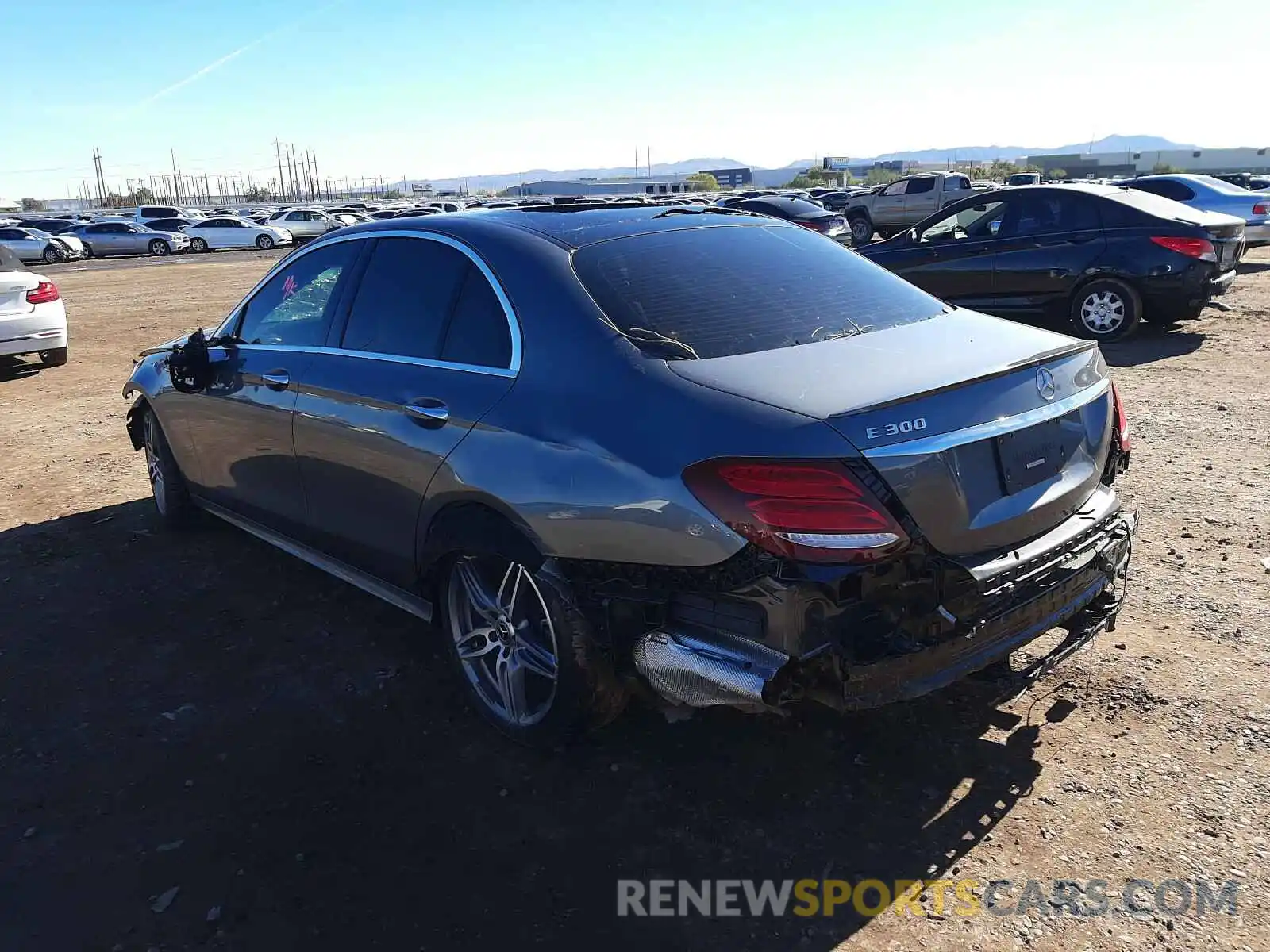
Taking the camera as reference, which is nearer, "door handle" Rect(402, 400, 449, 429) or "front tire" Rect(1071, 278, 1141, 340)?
"door handle" Rect(402, 400, 449, 429)

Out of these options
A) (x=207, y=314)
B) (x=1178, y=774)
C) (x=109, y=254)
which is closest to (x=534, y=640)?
(x=1178, y=774)

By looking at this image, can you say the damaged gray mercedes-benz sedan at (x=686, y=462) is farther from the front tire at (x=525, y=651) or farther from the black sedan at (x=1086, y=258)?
the black sedan at (x=1086, y=258)

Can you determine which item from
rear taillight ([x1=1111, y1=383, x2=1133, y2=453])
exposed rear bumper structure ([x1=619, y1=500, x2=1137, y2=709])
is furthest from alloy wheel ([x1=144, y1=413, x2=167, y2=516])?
rear taillight ([x1=1111, y1=383, x2=1133, y2=453])

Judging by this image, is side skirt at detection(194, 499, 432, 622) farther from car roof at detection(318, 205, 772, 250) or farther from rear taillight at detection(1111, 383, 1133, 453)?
rear taillight at detection(1111, 383, 1133, 453)

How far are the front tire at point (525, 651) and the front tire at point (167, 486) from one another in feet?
8.94

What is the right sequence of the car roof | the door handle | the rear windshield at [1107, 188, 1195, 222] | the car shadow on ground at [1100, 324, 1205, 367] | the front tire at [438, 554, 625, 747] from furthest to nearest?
the rear windshield at [1107, 188, 1195, 222] → the car shadow on ground at [1100, 324, 1205, 367] → the car roof → the door handle → the front tire at [438, 554, 625, 747]

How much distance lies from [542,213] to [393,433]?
3.49 feet

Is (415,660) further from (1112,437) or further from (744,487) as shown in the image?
(1112,437)

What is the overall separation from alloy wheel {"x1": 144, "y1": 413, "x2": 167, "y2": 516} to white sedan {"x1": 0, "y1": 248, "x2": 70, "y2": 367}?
19.4 feet

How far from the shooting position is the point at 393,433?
3.60 meters

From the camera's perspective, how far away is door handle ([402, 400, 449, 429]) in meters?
3.38

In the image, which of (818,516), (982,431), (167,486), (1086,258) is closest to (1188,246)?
(1086,258)

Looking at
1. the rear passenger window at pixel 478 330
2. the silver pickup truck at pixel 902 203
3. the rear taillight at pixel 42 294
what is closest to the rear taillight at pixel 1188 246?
the rear passenger window at pixel 478 330

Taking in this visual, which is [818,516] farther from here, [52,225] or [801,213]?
[52,225]
